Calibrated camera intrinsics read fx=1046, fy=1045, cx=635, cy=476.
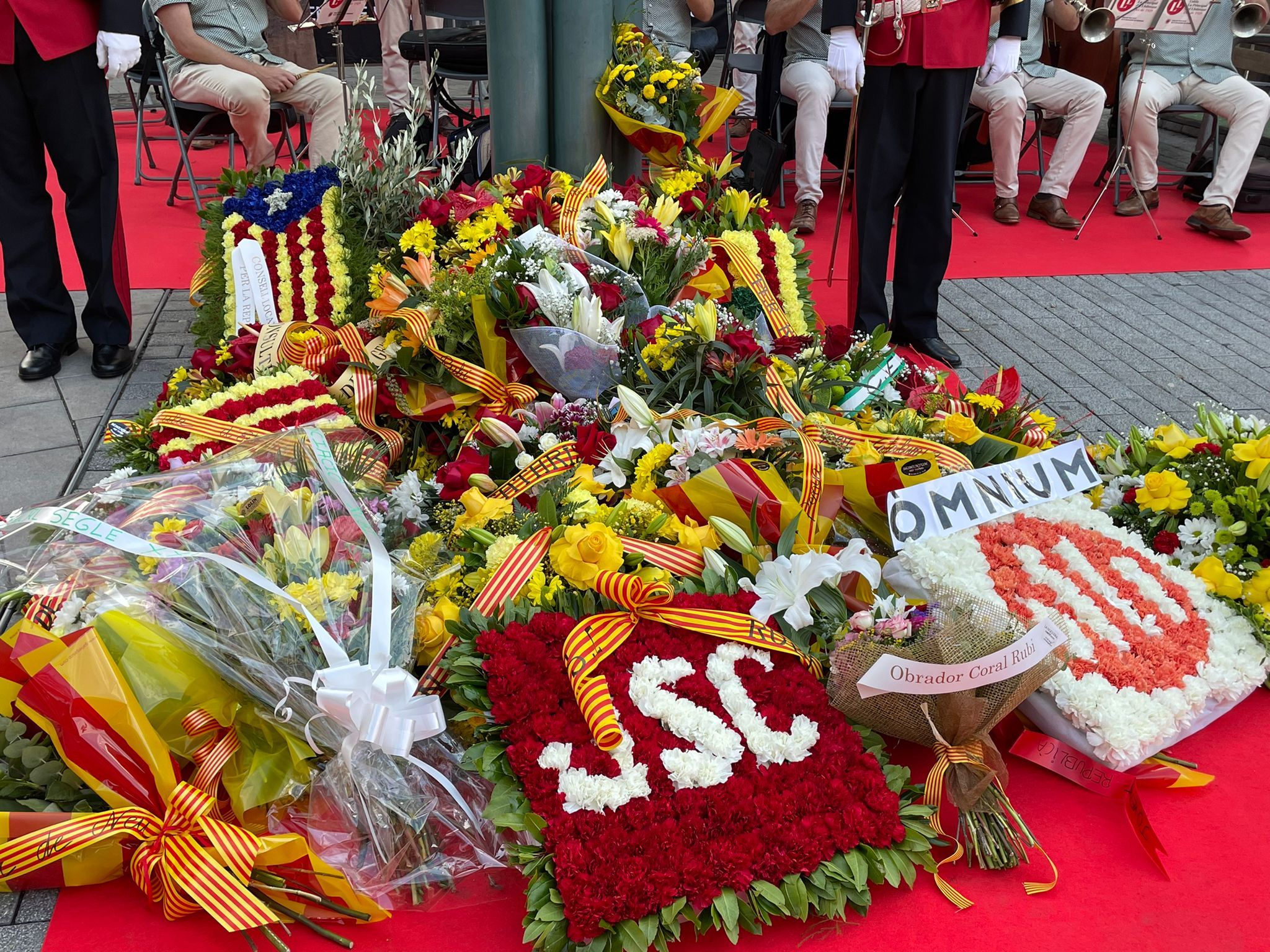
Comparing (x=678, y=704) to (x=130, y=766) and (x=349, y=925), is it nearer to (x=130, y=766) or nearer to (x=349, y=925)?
(x=349, y=925)

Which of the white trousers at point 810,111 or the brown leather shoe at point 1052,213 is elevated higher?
the white trousers at point 810,111

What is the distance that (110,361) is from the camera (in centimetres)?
403

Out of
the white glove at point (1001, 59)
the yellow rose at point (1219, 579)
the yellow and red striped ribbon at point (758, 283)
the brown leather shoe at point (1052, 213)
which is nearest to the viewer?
the yellow rose at point (1219, 579)

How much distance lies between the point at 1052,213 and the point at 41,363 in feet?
18.3

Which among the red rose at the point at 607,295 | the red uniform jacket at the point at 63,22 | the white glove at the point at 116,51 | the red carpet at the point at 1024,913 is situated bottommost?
the red carpet at the point at 1024,913

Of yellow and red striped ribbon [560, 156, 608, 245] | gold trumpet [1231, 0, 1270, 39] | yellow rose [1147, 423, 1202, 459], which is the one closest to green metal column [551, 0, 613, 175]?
yellow and red striped ribbon [560, 156, 608, 245]

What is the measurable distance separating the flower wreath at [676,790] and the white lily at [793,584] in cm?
5

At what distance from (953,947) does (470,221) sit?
2.46 m

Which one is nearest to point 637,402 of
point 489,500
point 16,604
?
point 489,500

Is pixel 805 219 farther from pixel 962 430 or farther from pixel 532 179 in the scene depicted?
pixel 962 430

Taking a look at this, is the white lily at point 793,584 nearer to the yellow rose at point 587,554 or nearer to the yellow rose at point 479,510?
the yellow rose at point 587,554

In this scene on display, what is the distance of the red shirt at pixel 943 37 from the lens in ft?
12.9

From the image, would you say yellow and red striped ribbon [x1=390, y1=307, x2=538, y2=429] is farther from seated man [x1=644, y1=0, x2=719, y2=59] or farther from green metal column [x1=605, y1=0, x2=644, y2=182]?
seated man [x1=644, y1=0, x2=719, y2=59]

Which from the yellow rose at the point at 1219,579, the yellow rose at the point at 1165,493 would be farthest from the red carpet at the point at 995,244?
the yellow rose at the point at 1219,579
